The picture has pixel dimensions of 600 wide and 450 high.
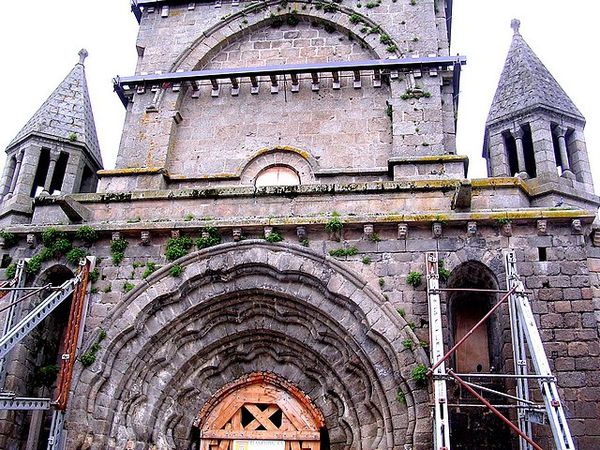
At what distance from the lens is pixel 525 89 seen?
12844 mm

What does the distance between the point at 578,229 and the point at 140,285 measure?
6.67 metres

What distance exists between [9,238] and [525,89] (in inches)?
369

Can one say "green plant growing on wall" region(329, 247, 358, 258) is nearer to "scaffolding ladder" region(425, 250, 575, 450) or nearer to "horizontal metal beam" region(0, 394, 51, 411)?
"scaffolding ladder" region(425, 250, 575, 450)

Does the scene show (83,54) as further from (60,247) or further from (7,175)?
(60,247)

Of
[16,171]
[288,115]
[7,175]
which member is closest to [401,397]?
[288,115]

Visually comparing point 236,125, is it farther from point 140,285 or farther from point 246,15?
point 140,285

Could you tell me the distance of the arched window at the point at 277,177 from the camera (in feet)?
42.0

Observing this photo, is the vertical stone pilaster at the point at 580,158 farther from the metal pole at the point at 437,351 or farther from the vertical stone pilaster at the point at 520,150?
the metal pole at the point at 437,351

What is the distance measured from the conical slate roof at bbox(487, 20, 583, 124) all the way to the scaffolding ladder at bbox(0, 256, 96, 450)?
7729mm

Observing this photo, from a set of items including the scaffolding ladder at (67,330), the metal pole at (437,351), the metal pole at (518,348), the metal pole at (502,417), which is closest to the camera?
the metal pole at (502,417)

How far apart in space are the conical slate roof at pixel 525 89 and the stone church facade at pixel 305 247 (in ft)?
0.16

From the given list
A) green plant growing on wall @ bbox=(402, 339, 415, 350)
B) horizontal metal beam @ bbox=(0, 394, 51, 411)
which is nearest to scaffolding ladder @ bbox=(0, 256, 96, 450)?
horizontal metal beam @ bbox=(0, 394, 51, 411)

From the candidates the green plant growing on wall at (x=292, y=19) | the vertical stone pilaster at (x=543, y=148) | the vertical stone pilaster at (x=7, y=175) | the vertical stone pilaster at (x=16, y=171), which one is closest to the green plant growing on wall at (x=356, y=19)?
the green plant growing on wall at (x=292, y=19)

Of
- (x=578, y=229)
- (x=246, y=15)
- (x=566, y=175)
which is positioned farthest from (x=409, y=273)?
(x=246, y=15)
